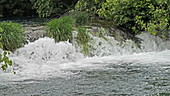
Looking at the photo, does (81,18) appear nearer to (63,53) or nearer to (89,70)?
(63,53)

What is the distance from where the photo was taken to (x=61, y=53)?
9648mm

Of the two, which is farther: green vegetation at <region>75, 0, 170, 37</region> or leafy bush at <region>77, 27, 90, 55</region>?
green vegetation at <region>75, 0, 170, 37</region>

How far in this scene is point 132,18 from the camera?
11805 millimetres

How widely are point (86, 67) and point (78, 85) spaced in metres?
2.03

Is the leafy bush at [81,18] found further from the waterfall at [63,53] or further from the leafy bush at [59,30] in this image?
the leafy bush at [59,30]

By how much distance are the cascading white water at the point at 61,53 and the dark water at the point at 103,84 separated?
637 mm

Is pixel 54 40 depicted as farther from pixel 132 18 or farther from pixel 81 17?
pixel 132 18

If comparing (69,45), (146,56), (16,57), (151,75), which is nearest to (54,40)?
(69,45)

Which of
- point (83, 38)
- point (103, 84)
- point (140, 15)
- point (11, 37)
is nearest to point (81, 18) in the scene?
point (83, 38)

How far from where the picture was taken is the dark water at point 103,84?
5.70 meters

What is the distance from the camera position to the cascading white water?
26.0 feet

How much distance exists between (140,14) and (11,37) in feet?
15.9

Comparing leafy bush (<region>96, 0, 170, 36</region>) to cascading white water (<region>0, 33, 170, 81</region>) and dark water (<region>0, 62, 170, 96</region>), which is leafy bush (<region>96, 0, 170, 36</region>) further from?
dark water (<region>0, 62, 170, 96</region>)

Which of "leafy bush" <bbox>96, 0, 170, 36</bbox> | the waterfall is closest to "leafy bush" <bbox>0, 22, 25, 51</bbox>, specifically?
the waterfall
